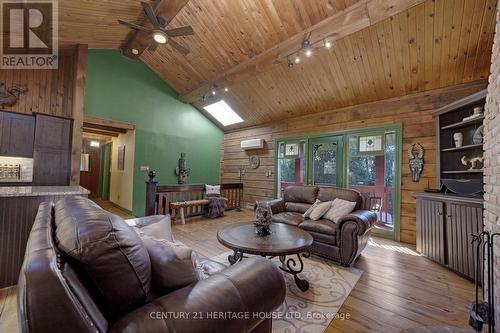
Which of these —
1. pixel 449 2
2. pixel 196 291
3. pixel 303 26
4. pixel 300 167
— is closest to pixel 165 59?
pixel 303 26

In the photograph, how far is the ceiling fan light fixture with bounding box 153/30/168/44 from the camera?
2.99 meters

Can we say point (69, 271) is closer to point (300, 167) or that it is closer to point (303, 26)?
point (303, 26)

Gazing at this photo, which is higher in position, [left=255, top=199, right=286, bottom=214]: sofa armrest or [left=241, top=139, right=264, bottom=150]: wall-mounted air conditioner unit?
[left=241, top=139, right=264, bottom=150]: wall-mounted air conditioner unit

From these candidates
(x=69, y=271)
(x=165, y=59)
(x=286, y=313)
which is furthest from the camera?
(x=165, y=59)

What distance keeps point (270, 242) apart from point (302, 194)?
2.00 m

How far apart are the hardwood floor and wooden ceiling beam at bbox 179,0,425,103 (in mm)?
3199

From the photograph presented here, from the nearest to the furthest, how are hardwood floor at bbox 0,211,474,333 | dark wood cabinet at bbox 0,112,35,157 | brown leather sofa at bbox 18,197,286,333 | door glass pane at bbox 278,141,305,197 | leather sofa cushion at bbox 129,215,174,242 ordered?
brown leather sofa at bbox 18,197,286,333 → leather sofa cushion at bbox 129,215,174,242 → hardwood floor at bbox 0,211,474,333 → dark wood cabinet at bbox 0,112,35,157 → door glass pane at bbox 278,141,305,197

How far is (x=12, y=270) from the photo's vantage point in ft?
6.88

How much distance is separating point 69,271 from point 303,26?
389cm

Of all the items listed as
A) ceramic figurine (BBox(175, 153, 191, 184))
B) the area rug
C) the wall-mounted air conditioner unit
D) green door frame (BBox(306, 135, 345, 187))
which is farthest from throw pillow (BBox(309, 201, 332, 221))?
ceramic figurine (BBox(175, 153, 191, 184))

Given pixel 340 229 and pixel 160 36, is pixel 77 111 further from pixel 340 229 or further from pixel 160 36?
pixel 340 229

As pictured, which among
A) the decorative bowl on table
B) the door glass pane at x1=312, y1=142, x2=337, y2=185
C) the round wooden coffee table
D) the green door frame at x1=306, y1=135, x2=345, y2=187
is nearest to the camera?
the round wooden coffee table

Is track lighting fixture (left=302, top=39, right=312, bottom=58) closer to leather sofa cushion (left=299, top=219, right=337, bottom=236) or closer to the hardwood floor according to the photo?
leather sofa cushion (left=299, top=219, right=337, bottom=236)

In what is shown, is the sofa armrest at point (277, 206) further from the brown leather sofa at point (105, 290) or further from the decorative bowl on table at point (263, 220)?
the brown leather sofa at point (105, 290)
